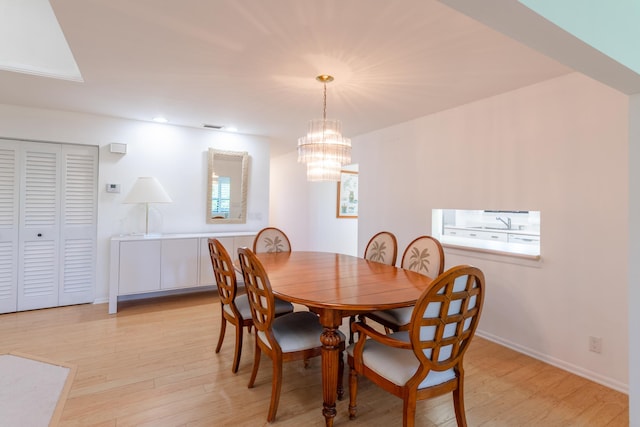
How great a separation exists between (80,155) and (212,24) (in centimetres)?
302

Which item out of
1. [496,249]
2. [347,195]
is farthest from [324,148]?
[347,195]

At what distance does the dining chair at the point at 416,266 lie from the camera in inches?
89.5

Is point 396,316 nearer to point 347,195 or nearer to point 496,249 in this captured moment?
point 496,249

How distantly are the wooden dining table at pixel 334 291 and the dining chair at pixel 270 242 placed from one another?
0.76 metres

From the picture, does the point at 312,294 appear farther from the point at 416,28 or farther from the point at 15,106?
the point at 15,106

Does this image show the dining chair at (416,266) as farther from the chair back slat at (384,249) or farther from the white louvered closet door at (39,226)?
the white louvered closet door at (39,226)

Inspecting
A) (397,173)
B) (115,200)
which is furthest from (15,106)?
→ (397,173)

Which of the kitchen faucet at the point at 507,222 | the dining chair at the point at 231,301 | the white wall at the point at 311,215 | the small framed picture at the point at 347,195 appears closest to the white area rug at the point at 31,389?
the dining chair at the point at 231,301

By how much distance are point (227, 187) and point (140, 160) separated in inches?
45.8

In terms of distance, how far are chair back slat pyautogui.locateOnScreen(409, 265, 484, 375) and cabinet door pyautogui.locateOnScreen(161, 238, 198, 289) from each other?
131 inches

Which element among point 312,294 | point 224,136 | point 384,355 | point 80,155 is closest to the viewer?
point 384,355

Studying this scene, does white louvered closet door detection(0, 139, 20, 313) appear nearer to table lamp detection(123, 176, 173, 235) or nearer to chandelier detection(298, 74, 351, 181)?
table lamp detection(123, 176, 173, 235)

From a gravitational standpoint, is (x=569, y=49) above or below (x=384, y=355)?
above

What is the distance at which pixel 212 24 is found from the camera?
6.24ft
